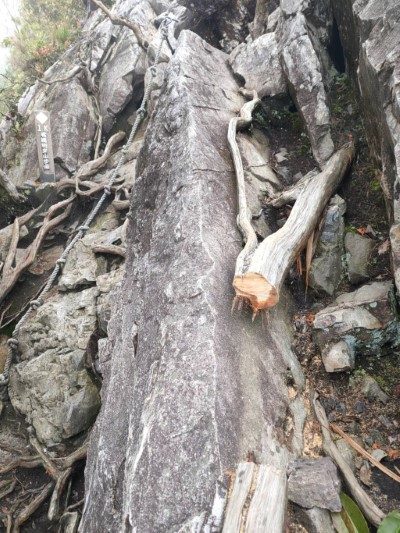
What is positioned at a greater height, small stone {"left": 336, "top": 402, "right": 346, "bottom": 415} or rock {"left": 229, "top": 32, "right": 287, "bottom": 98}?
rock {"left": 229, "top": 32, "right": 287, "bottom": 98}

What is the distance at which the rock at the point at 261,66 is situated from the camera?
6664 mm

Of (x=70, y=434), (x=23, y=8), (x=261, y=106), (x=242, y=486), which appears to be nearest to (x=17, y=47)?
(x=23, y=8)

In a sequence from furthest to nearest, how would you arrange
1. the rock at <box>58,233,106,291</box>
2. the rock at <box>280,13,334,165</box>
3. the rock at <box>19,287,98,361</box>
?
the rock at <box>58,233,106,291</box> → the rock at <box>19,287,98,361</box> → the rock at <box>280,13,334,165</box>

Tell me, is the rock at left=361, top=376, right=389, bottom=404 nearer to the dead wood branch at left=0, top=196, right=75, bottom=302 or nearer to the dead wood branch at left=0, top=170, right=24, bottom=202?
the dead wood branch at left=0, top=196, right=75, bottom=302

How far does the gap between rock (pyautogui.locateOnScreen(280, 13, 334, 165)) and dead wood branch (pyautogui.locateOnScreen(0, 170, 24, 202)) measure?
246 inches

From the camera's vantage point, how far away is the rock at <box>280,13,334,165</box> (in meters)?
5.68

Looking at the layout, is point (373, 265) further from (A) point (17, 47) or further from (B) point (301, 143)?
(A) point (17, 47)

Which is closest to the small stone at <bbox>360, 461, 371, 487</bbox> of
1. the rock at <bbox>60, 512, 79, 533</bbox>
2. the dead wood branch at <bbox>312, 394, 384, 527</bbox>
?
the dead wood branch at <bbox>312, 394, 384, 527</bbox>

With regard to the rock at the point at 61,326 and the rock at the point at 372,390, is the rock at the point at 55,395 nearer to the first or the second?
the rock at the point at 61,326

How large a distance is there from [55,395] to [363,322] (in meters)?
4.45

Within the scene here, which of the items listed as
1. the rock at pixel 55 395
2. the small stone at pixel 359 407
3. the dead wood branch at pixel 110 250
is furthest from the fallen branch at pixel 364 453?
the dead wood branch at pixel 110 250

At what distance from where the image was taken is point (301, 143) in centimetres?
614

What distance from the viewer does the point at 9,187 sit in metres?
8.69

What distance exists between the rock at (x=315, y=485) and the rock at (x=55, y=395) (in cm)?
356
